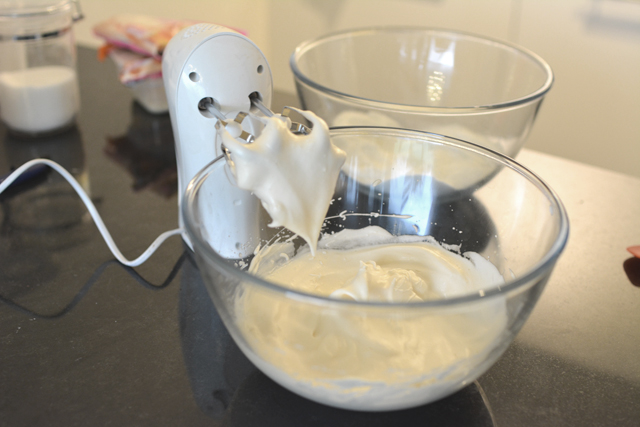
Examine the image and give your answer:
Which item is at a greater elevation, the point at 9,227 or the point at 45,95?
the point at 45,95

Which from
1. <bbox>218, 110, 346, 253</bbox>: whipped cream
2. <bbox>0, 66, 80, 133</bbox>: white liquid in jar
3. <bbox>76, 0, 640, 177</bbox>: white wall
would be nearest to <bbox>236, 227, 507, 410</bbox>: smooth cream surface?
<bbox>218, 110, 346, 253</bbox>: whipped cream

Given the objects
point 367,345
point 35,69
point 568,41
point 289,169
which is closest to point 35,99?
point 35,69

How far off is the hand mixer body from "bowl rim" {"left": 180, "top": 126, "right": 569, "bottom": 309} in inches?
4.1

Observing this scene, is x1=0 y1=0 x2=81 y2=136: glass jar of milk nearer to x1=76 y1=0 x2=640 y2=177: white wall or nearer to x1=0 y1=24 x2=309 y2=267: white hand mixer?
x1=0 y1=24 x2=309 y2=267: white hand mixer

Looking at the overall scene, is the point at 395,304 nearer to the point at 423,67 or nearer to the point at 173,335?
the point at 173,335

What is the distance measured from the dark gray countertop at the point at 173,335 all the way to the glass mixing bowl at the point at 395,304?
77mm

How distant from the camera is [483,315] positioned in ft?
1.42

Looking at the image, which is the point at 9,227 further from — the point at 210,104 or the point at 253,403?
the point at 253,403

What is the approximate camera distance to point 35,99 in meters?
1.05

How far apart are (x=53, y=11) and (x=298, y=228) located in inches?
30.1

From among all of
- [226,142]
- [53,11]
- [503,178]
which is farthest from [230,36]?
[53,11]

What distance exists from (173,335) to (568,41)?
1827mm

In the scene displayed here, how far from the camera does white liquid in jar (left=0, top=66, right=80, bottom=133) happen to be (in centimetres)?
104

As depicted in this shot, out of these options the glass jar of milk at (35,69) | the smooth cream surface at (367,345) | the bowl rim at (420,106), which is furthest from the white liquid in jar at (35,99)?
the smooth cream surface at (367,345)
